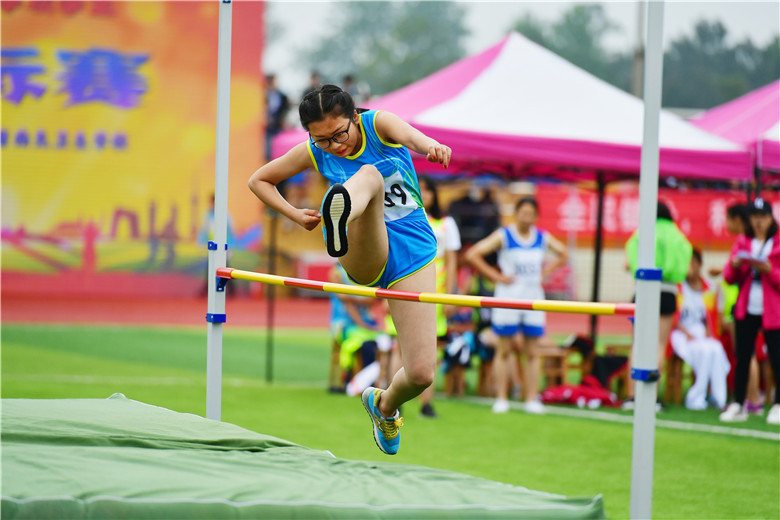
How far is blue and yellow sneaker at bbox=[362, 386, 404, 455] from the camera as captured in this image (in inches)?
165

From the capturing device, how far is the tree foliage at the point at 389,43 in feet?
182

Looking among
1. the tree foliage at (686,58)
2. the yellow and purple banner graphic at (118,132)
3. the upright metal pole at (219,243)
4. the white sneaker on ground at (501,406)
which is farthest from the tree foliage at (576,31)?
the upright metal pole at (219,243)

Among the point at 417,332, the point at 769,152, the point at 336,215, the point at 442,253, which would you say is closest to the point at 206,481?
the point at 336,215

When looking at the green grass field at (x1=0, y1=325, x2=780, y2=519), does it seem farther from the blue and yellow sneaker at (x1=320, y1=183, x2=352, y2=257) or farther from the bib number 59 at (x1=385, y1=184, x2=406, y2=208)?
the blue and yellow sneaker at (x1=320, y1=183, x2=352, y2=257)

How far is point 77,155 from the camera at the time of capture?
16.6 m

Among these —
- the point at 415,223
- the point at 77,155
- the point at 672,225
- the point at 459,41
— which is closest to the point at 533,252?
the point at 672,225

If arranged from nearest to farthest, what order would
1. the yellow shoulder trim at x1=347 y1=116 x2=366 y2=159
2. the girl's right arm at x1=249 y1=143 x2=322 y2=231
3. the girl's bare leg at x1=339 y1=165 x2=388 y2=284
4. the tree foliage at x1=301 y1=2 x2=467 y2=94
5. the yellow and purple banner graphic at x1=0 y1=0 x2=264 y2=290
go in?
1. the girl's bare leg at x1=339 y1=165 x2=388 y2=284
2. the yellow shoulder trim at x1=347 y1=116 x2=366 y2=159
3. the girl's right arm at x1=249 y1=143 x2=322 y2=231
4. the yellow and purple banner graphic at x1=0 y1=0 x2=264 y2=290
5. the tree foliage at x1=301 y1=2 x2=467 y2=94

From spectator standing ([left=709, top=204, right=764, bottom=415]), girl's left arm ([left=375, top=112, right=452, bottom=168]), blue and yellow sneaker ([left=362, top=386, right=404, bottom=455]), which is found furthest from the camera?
spectator standing ([left=709, top=204, right=764, bottom=415])

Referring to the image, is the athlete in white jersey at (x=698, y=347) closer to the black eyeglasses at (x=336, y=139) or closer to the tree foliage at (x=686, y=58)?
the black eyeglasses at (x=336, y=139)

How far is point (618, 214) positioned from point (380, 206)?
15.8 metres

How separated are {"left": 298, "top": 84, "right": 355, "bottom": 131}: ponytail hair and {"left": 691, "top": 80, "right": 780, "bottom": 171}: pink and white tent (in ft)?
16.6

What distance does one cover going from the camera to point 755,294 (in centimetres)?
698

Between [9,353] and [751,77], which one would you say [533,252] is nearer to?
[9,353]

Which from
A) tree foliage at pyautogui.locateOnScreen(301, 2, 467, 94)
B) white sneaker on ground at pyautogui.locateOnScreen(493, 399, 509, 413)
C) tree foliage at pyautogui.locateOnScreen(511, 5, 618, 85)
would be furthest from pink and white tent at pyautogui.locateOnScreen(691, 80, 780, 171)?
tree foliage at pyautogui.locateOnScreen(511, 5, 618, 85)
